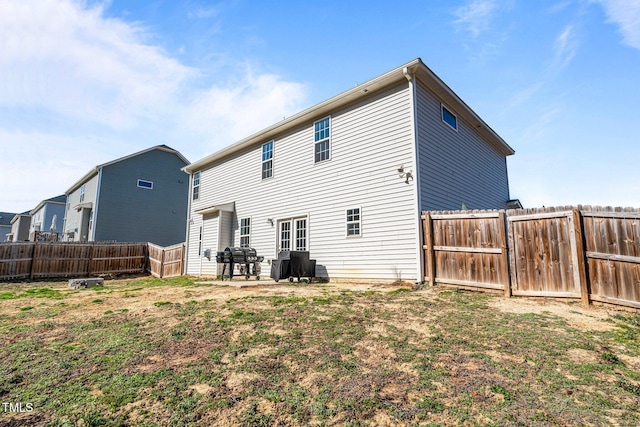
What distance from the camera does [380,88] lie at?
31.2 ft

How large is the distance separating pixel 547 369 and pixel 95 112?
13.6 meters

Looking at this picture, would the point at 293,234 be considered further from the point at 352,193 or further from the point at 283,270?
the point at 352,193

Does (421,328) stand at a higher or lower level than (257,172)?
lower

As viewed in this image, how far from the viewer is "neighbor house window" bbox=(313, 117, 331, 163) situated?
1082cm

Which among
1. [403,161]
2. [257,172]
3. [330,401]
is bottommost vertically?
[330,401]

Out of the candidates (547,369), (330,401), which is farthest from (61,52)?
(547,369)

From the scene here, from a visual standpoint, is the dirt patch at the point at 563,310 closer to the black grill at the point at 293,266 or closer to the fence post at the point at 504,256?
the fence post at the point at 504,256

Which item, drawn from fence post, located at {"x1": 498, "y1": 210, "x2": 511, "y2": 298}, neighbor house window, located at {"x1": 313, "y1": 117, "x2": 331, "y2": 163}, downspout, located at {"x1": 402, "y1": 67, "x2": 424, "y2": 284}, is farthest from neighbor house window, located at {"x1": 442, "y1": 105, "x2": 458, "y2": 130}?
fence post, located at {"x1": 498, "y1": 210, "x2": 511, "y2": 298}

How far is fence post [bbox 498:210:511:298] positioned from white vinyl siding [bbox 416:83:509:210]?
2083 millimetres

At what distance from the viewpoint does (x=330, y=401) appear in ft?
8.55

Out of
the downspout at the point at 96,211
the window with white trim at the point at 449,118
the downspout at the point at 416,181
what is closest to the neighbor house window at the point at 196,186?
the downspout at the point at 96,211

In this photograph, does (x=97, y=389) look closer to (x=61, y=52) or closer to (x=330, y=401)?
(x=330, y=401)

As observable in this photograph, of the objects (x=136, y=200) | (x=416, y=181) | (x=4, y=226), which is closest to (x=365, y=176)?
(x=416, y=181)

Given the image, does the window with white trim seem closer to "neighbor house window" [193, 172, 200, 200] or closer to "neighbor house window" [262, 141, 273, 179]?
"neighbor house window" [262, 141, 273, 179]
